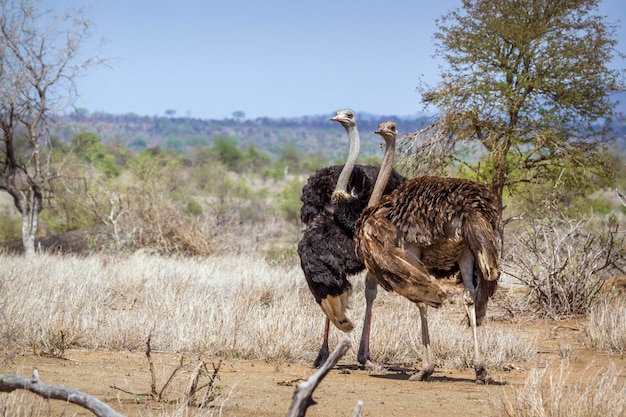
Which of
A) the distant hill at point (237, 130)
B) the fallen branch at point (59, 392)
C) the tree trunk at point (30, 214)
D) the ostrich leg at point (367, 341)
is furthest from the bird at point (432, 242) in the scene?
the distant hill at point (237, 130)

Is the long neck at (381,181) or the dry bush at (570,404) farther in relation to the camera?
the long neck at (381,181)

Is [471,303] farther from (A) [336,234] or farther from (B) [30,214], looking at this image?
(B) [30,214]

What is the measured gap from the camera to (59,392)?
3980 mm

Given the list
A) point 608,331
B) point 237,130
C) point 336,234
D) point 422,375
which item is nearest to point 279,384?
point 422,375

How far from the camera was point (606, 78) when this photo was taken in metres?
12.0

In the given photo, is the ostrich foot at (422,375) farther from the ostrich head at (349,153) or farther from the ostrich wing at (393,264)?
the ostrich head at (349,153)

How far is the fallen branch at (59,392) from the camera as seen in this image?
153 inches

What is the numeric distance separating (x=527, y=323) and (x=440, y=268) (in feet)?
11.1

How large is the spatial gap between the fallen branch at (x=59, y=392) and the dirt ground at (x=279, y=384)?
2.53 ft

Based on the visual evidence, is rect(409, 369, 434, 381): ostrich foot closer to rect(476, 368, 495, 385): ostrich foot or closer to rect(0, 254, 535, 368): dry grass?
rect(476, 368, 495, 385): ostrich foot

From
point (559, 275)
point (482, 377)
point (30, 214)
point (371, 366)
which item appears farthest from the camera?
point (30, 214)

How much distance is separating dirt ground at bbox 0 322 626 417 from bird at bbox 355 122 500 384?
435 mm

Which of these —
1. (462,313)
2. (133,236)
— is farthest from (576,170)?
(133,236)

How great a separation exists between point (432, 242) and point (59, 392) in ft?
11.1
